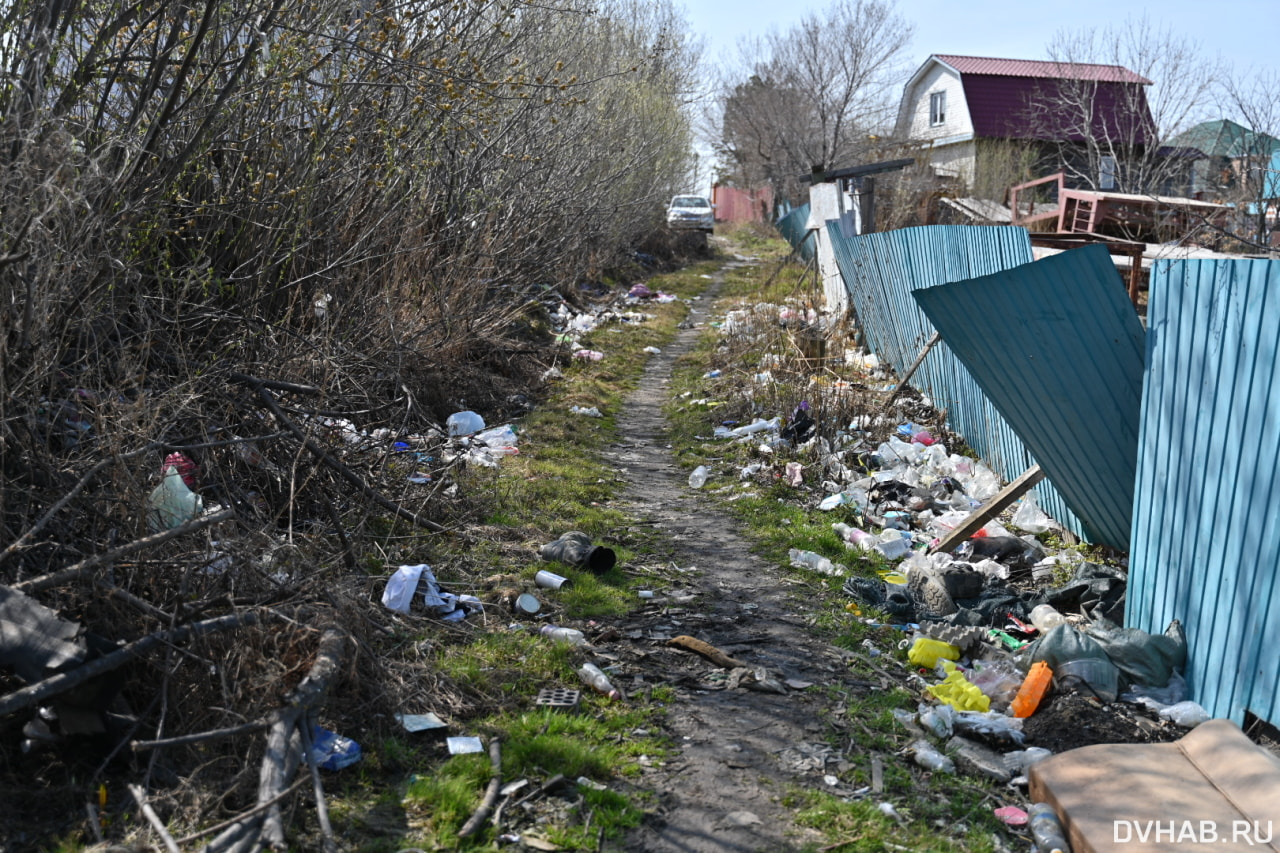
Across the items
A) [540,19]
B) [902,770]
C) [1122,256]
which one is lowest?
[902,770]

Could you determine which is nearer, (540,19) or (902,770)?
(902,770)

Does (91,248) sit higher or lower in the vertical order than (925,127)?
lower

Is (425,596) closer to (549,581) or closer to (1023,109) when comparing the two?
(549,581)

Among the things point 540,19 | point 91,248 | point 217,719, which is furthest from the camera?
point 540,19

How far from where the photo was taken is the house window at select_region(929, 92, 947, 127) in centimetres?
3462

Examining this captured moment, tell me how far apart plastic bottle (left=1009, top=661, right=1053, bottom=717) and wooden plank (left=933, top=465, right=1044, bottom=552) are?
166 cm

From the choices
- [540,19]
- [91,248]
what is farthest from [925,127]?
[91,248]

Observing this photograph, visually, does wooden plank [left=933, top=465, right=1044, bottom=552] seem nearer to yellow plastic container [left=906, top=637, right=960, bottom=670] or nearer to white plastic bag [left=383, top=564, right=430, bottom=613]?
yellow plastic container [left=906, top=637, right=960, bottom=670]

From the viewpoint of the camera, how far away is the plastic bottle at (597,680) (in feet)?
12.5

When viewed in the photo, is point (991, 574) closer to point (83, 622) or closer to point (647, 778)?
point (647, 778)

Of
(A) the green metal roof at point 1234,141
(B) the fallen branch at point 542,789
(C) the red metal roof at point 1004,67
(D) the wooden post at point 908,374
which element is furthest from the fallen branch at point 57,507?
(C) the red metal roof at point 1004,67

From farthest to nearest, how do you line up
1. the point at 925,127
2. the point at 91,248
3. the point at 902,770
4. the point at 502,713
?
the point at 925,127, the point at 91,248, the point at 502,713, the point at 902,770

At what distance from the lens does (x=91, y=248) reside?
4.28 meters

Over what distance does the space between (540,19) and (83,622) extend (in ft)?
29.1
